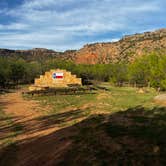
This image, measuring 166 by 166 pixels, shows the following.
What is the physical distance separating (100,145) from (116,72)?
2622 inches

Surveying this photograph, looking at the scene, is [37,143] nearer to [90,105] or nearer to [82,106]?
[82,106]

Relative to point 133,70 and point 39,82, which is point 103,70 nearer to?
point 133,70

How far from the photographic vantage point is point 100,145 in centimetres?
1120

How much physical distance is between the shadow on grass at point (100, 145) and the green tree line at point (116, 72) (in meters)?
27.7

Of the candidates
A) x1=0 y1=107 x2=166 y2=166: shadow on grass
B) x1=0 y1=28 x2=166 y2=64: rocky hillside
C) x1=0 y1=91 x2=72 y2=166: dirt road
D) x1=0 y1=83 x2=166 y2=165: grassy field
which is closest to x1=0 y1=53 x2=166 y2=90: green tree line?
x1=0 y1=83 x2=166 y2=165: grassy field

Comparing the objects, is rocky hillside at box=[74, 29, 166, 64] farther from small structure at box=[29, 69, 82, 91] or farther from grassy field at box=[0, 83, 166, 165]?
grassy field at box=[0, 83, 166, 165]

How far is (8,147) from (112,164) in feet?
19.7

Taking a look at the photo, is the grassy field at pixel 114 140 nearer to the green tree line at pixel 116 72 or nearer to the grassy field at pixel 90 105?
the grassy field at pixel 90 105

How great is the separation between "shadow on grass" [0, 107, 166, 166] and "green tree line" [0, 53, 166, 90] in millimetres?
27692

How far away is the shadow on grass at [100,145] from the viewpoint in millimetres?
9633

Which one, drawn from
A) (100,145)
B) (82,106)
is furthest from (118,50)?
(100,145)

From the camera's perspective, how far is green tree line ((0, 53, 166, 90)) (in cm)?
4310

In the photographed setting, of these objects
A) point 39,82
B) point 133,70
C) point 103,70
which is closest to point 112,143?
point 39,82

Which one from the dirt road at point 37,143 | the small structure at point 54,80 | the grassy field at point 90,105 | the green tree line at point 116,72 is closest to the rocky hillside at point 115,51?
the green tree line at point 116,72
